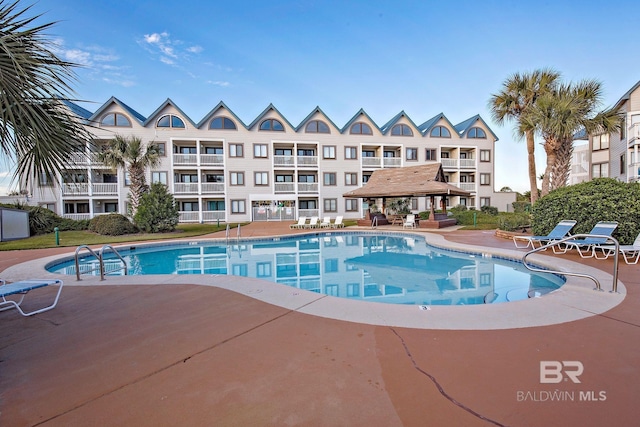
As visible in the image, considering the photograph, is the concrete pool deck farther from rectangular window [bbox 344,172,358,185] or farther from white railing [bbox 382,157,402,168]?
white railing [bbox 382,157,402,168]

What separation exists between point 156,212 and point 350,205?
18.6 metres

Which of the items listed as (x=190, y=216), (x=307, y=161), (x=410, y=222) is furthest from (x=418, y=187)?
(x=190, y=216)

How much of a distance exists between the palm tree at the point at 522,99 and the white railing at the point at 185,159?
2530cm

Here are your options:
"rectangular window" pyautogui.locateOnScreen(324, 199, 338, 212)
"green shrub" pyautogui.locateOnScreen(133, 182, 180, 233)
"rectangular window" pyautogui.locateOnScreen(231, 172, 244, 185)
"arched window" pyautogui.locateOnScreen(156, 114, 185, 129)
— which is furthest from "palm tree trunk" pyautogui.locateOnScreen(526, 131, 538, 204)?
"arched window" pyautogui.locateOnScreen(156, 114, 185, 129)

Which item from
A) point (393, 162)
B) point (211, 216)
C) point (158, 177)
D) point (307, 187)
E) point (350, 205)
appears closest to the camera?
point (158, 177)

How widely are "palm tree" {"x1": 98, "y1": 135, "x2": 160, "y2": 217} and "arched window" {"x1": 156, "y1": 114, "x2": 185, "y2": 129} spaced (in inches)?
339

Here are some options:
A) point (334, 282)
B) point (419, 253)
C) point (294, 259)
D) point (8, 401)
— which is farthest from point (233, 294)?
point (419, 253)

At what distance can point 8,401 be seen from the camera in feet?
8.39

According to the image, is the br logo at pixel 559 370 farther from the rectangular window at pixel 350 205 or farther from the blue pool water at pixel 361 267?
the rectangular window at pixel 350 205

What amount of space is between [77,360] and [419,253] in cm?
1163

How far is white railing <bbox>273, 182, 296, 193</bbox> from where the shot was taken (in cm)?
2959

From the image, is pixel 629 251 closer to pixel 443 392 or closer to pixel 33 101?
pixel 443 392

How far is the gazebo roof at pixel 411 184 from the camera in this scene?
65.8 ft

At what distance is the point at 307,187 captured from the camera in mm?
29953
